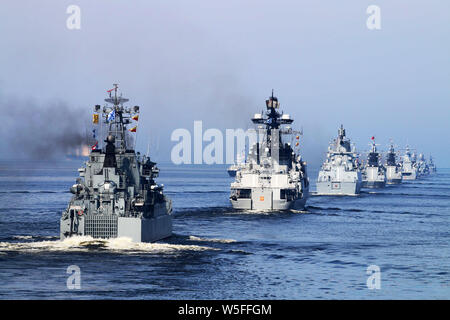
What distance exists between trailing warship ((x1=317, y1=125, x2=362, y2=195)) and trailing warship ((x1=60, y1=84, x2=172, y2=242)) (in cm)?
10494

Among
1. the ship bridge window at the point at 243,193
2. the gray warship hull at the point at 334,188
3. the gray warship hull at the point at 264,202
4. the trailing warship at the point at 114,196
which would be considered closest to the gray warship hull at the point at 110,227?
the trailing warship at the point at 114,196

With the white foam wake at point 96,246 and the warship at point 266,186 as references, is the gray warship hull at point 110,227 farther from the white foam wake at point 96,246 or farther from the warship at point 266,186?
the warship at point 266,186

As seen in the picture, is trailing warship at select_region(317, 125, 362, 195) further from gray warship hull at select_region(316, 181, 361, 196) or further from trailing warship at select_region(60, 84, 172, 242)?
trailing warship at select_region(60, 84, 172, 242)

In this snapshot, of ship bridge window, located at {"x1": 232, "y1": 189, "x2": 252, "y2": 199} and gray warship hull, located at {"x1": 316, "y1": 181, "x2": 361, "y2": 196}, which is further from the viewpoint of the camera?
gray warship hull, located at {"x1": 316, "y1": 181, "x2": 361, "y2": 196}

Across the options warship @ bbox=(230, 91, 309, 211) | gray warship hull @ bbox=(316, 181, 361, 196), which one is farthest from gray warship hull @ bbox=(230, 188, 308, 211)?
gray warship hull @ bbox=(316, 181, 361, 196)

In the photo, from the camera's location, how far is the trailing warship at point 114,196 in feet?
189

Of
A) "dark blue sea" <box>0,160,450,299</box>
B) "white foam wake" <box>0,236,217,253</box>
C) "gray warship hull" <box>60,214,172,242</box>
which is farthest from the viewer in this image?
"gray warship hull" <box>60,214,172,242</box>

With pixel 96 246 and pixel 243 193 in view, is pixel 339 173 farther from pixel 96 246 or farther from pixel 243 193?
pixel 96 246

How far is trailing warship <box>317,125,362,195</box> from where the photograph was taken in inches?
6476

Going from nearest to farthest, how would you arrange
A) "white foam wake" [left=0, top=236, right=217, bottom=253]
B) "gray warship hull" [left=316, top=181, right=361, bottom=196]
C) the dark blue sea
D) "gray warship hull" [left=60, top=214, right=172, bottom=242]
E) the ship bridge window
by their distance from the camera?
the dark blue sea < "white foam wake" [left=0, top=236, right=217, bottom=253] < "gray warship hull" [left=60, top=214, right=172, bottom=242] < the ship bridge window < "gray warship hull" [left=316, top=181, right=361, bottom=196]

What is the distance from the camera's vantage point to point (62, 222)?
2283 inches

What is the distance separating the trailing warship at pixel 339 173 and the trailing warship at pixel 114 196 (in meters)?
105
